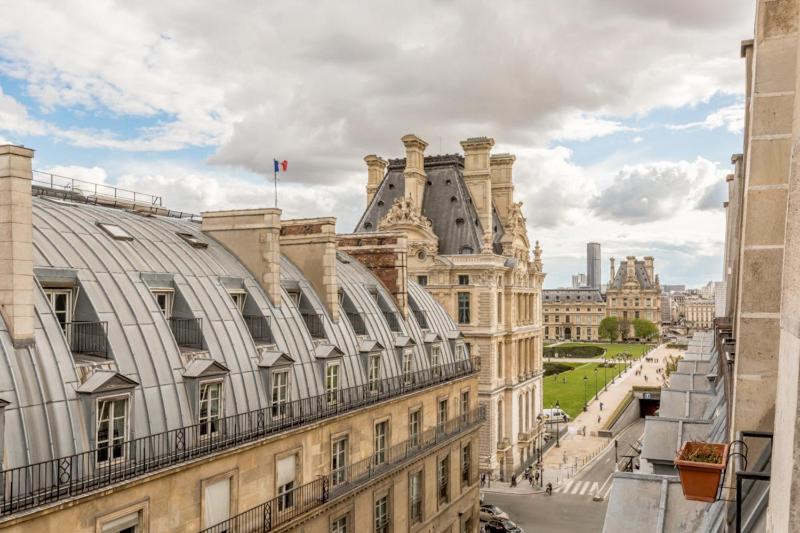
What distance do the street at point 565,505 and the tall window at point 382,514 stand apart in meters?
24.4

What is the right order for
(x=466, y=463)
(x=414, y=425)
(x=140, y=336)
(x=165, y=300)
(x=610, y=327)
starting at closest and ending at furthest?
(x=140, y=336) < (x=165, y=300) < (x=414, y=425) < (x=466, y=463) < (x=610, y=327)

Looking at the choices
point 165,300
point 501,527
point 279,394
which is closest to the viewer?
point 165,300

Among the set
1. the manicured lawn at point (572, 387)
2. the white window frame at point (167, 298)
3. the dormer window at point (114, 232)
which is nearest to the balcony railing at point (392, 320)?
the white window frame at point (167, 298)

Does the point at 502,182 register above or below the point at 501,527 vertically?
above

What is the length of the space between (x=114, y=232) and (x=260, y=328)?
6.29 m

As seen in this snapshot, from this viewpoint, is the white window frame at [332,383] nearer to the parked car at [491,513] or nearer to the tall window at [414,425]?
the tall window at [414,425]

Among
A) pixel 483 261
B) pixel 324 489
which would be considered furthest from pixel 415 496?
pixel 483 261

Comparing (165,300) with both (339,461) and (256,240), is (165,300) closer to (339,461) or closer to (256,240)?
(256,240)

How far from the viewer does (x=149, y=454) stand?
60.3ft

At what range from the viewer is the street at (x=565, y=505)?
167ft

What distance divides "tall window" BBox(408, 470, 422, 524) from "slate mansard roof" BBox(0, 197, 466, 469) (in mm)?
5037

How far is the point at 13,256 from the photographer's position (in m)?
16.8

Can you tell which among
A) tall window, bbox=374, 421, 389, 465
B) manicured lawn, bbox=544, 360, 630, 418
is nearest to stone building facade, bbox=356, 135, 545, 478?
manicured lawn, bbox=544, 360, 630, 418

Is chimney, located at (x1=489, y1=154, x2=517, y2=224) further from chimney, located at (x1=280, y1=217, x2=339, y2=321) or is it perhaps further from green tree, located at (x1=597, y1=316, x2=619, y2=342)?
green tree, located at (x1=597, y1=316, x2=619, y2=342)
